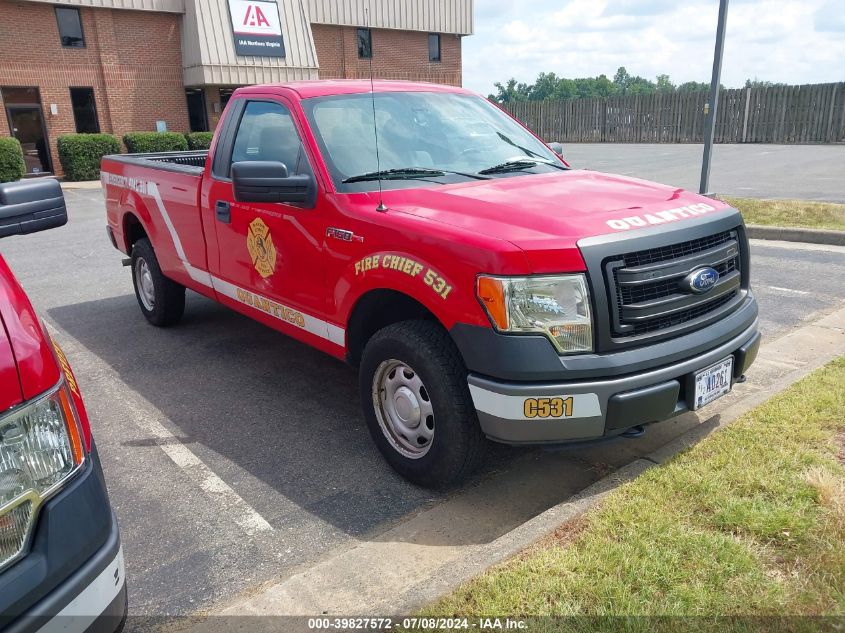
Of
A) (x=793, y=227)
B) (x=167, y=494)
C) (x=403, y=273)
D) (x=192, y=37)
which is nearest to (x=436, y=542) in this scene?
(x=403, y=273)

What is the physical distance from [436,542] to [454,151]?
230 cm

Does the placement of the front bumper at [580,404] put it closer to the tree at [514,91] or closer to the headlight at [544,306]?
the headlight at [544,306]

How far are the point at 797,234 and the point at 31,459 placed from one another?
9425 millimetres

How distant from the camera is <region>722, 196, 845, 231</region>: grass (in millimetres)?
9391

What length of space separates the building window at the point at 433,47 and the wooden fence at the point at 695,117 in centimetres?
623

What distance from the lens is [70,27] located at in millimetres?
21781

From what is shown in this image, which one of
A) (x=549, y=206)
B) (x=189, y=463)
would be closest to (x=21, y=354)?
(x=189, y=463)

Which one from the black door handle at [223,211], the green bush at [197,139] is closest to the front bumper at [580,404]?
the black door handle at [223,211]

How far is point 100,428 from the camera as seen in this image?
4363 mm

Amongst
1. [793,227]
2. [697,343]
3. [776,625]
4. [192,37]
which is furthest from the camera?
[192,37]

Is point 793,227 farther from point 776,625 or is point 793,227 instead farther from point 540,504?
point 776,625

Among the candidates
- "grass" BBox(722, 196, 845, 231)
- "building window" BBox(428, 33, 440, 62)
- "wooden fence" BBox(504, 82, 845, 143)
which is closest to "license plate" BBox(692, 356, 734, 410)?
"grass" BBox(722, 196, 845, 231)

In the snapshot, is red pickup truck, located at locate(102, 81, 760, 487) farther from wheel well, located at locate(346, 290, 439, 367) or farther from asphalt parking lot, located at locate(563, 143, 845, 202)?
asphalt parking lot, located at locate(563, 143, 845, 202)

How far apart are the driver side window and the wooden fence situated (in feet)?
90.6
